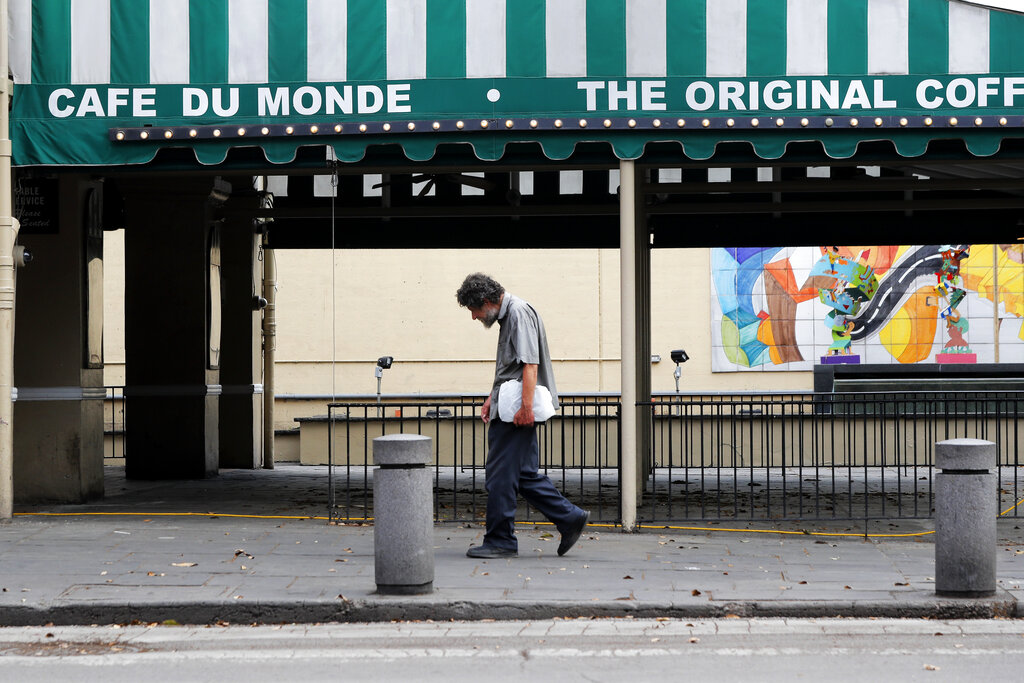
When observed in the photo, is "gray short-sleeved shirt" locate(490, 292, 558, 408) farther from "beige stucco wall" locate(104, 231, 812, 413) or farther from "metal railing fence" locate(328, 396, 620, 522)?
"beige stucco wall" locate(104, 231, 812, 413)

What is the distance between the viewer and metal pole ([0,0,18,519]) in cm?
995

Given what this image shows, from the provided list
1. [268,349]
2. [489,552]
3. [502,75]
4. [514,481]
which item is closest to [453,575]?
[489,552]

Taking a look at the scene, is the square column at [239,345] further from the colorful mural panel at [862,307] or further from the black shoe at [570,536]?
the colorful mural panel at [862,307]

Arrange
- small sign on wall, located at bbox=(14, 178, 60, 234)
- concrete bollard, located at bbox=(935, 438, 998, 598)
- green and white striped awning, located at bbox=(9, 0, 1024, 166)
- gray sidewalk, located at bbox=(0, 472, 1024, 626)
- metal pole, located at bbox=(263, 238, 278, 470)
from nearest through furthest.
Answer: gray sidewalk, located at bbox=(0, 472, 1024, 626)
concrete bollard, located at bbox=(935, 438, 998, 598)
green and white striped awning, located at bbox=(9, 0, 1024, 166)
small sign on wall, located at bbox=(14, 178, 60, 234)
metal pole, located at bbox=(263, 238, 278, 470)

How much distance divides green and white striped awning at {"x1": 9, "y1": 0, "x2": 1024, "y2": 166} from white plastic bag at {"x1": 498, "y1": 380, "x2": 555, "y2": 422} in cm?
219

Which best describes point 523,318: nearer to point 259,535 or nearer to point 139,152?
point 259,535

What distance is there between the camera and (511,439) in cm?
841

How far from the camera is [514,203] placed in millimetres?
14789

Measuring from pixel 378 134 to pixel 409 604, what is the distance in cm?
426

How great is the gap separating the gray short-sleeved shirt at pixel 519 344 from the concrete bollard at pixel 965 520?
2631 mm

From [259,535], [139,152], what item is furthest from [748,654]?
[139,152]

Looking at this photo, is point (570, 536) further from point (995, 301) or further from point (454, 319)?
point (995, 301)

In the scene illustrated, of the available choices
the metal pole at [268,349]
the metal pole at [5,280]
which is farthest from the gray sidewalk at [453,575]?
the metal pole at [268,349]

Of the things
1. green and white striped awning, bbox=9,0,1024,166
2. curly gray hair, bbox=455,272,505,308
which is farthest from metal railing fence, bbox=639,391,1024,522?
green and white striped awning, bbox=9,0,1024,166
